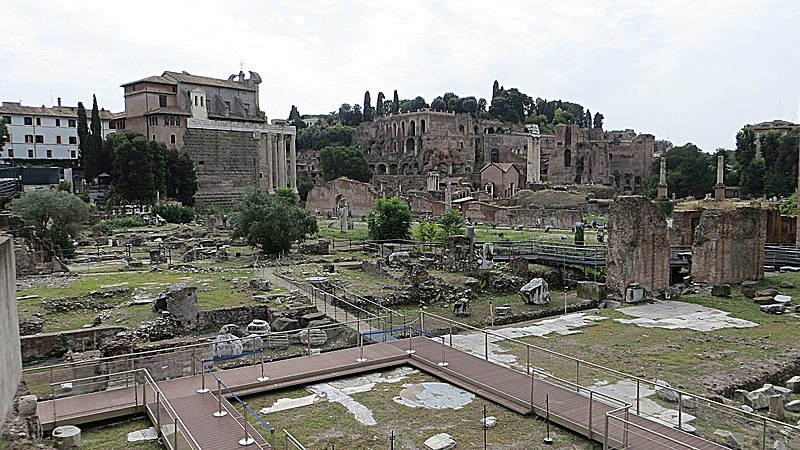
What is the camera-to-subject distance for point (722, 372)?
12.3m

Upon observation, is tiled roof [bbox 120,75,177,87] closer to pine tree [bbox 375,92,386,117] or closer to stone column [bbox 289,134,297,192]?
stone column [bbox 289,134,297,192]

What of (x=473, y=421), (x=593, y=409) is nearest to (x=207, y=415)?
(x=473, y=421)

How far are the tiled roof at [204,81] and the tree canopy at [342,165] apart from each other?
52.1 ft

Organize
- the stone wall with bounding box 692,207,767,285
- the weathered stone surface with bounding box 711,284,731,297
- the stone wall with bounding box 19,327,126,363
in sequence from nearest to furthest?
the stone wall with bounding box 19,327,126,363, the weathered stone surface with bounding box 711,284,731,297, the stone wall with bounding box 692,207,767,285

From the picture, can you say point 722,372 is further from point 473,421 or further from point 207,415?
point 207,415

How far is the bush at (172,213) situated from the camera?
50.3 m

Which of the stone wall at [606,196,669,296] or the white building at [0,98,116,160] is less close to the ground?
the white building at [0,98,116,160]

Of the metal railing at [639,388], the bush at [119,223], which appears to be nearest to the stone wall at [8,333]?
the metal railing at [639,388]

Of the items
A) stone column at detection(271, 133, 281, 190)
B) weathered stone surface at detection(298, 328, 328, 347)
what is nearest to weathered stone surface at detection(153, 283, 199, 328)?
weathered stone surface at detection(298, 328, 328, 347)

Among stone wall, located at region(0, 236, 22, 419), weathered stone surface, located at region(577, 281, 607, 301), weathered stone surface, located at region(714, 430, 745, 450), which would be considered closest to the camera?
stone wall, located at region(0, 236, 22, 419)

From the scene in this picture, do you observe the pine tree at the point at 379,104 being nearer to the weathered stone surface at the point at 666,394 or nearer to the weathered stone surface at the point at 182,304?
the weathered stone surface at the point at 182,304

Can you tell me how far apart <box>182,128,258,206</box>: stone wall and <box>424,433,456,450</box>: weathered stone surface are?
6030 cm

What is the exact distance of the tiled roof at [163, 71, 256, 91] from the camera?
67319mm

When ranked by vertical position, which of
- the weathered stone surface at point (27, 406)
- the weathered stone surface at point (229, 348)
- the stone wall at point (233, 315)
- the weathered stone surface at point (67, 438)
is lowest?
the stone wall at point (233, 315)
